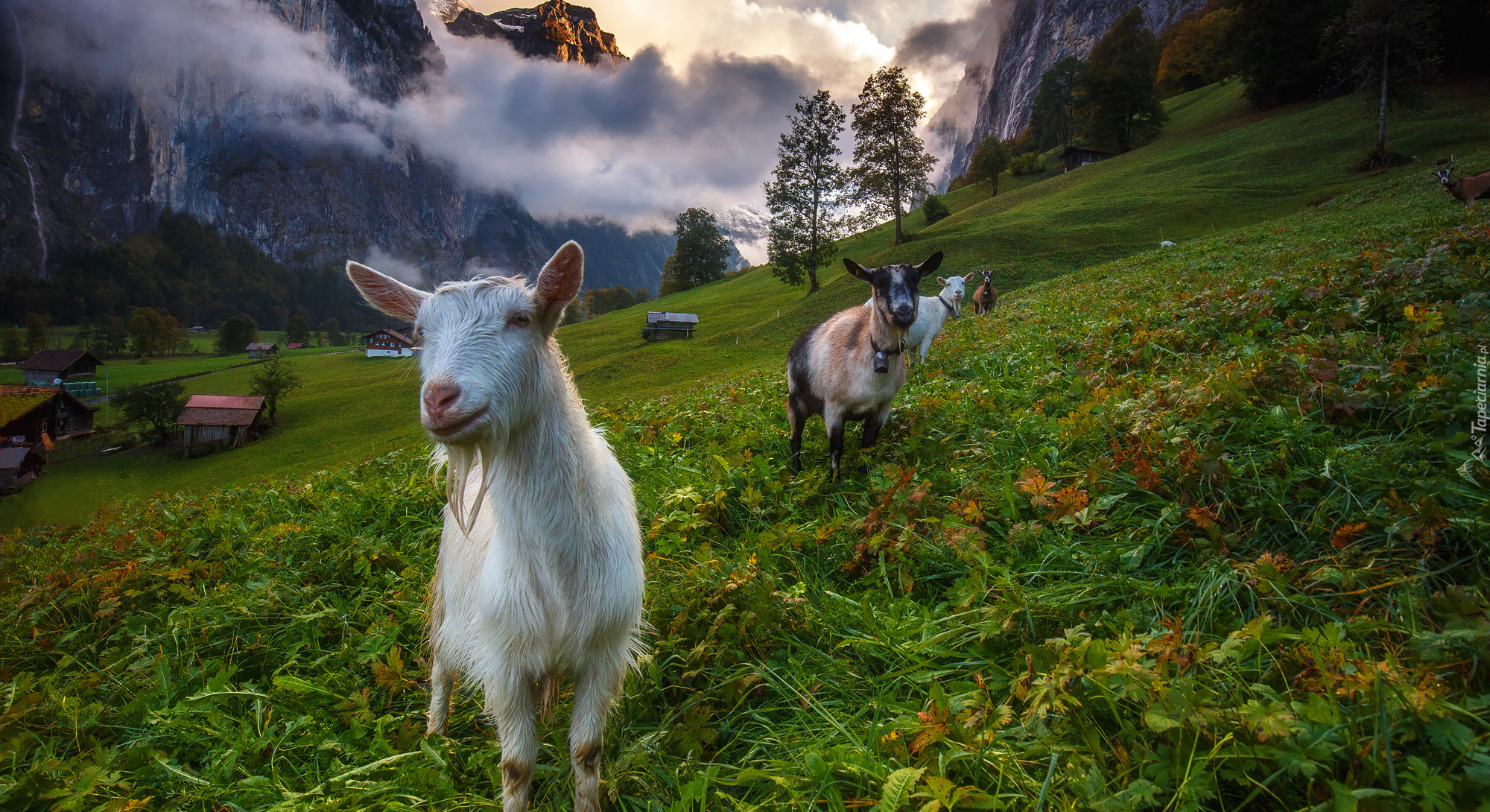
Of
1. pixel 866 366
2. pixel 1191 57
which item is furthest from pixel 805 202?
pixel 1191 57

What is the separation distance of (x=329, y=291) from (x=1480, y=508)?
72183 mm

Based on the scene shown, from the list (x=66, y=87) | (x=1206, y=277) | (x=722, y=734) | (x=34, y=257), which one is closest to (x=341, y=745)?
(x=722, y=734)

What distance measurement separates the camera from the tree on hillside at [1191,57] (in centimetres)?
6600

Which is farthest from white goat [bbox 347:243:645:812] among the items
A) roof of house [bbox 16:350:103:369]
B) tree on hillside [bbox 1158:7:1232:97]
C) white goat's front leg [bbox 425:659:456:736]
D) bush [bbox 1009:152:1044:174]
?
tree on hillside [bbox 1158:7:1232:97]

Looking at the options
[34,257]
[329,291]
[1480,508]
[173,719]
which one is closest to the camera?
[1480,508]

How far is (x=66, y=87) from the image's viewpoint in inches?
848

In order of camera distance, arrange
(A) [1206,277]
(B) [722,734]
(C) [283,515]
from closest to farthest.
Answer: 1. (B) [722,734]
2. (C) [283,515]
3. (A) [1206,277]

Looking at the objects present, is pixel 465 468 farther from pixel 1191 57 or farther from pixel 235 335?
pixel 1191 57

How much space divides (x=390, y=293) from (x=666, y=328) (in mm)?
41994

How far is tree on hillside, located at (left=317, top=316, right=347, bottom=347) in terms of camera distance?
4719 centimetres

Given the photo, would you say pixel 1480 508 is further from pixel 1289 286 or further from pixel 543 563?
pixel 1289 286

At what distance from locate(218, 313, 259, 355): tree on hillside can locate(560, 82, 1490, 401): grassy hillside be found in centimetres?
1837

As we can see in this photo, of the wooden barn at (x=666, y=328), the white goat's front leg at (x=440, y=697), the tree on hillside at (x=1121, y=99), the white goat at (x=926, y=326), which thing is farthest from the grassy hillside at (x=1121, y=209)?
the white goat's front leg at (x=440, y=697)

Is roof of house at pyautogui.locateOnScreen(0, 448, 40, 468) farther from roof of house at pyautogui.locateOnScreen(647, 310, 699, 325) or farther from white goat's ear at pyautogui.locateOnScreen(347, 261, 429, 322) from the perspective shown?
roof of house at pyautogui.locateOnScreen(647, 310, 699, 325)
